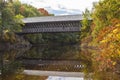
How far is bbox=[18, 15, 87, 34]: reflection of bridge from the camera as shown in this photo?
65.8 meters

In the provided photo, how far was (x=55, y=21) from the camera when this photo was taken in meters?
66.9

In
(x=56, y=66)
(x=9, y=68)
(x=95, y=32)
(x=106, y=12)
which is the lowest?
(x=56, y=66)

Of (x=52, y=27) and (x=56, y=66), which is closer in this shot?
(x=56, y=66)

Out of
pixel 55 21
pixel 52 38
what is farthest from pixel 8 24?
pixel 52 38

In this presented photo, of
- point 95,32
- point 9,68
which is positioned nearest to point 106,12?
point 95,32

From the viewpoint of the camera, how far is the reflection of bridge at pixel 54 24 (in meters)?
65.8

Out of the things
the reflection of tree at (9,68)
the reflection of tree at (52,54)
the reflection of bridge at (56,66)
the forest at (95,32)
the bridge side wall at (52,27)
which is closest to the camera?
the forest at (95,32)

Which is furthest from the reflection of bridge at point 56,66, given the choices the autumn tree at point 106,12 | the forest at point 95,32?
the autumn tree at point 106,12

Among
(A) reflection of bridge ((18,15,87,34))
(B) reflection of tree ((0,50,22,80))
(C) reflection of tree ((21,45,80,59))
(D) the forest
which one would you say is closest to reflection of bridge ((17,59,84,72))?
(B) reflection of tree ((0,50,22,80))

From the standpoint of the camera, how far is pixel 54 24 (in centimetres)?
6850

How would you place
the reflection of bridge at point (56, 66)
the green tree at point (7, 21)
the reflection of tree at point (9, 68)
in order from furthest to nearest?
1. the green tree at point (7, 21)
2. the reflection of bridge at point (56, 66)
3. the reflection of tree at point (9, 68)

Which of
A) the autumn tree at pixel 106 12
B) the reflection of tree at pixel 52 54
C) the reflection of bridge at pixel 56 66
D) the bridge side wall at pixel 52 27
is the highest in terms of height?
the autumn tree at pixel 106 12

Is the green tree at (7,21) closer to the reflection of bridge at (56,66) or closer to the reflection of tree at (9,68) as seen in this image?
the reflection of tree at (9,68)

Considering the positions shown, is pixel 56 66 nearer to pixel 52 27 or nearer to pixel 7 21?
pixel 7 21
